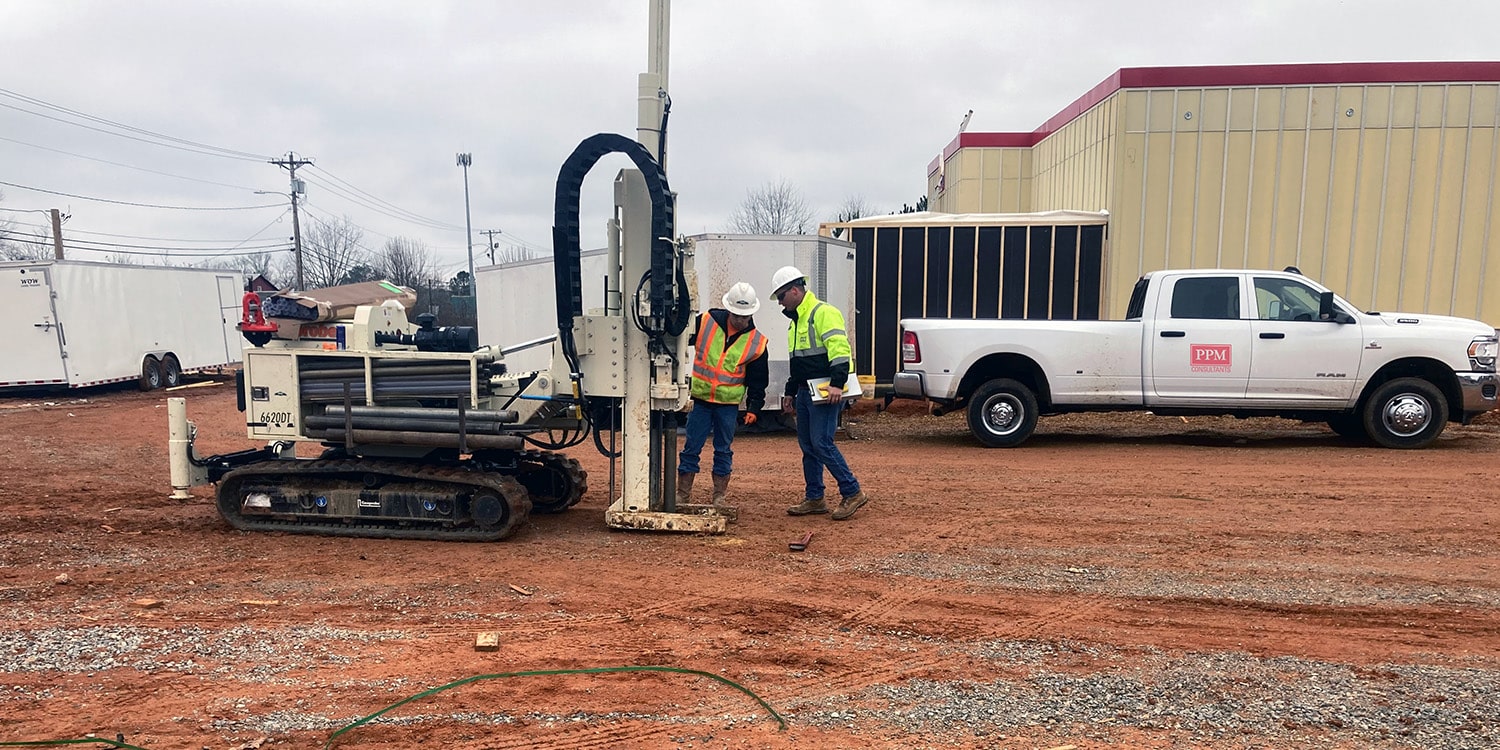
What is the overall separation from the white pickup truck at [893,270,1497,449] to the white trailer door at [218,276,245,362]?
18.6m

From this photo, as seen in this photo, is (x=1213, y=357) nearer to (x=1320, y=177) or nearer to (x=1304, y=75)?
(x=1320, y=177)

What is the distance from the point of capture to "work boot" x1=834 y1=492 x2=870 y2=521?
24.7 ft

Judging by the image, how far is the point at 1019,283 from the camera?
15.1 metres

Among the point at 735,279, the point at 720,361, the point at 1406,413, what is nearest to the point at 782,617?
the point at 720,361

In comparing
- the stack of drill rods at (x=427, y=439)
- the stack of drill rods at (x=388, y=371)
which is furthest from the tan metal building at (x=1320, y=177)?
the stack of drill rods at (x=388, y=371)

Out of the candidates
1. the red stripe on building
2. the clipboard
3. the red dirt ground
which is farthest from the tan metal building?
the clipboard

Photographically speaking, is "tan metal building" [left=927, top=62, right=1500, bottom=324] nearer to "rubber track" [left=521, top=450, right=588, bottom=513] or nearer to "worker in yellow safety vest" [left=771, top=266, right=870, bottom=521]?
"worker in yellow safety vest" [left=771, top=266, right=870, bottom=521]

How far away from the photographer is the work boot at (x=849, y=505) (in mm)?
7520

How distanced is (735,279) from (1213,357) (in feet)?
18.5

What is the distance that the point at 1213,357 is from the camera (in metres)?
10.8

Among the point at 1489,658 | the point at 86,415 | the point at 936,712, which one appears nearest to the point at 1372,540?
the point at 1489,658

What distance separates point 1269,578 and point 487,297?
12.2 meters

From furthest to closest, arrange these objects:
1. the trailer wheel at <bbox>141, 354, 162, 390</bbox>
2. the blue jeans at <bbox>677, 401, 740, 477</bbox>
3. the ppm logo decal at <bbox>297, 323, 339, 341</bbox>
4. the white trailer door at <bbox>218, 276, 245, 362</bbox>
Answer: the white trailer door at <bbox>218, 276, 245, 362</bbox>
the trailer wheel at <bbox>141, 354, 162, 390</bbox>
the blue jeans at <bbox>677, 401, 740, 477</bbox>
the ppm logo decal at <bbox>297, 323, 339, 341</bbox>

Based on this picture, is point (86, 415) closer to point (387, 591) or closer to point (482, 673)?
point (387, 591)
